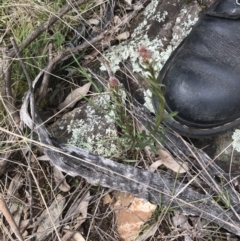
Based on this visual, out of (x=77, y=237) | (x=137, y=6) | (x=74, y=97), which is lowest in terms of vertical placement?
(x=77, y=237)

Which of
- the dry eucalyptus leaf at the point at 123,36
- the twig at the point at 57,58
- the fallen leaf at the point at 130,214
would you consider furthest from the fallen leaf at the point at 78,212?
the dry eucalyptus leaf at the point at 123,36

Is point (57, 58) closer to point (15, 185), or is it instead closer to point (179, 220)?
point (15, 185)

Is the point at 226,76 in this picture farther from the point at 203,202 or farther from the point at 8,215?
the point at 8,215

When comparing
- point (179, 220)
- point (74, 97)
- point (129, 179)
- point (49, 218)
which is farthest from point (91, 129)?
point (179, 220)

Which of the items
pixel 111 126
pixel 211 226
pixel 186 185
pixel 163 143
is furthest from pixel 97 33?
pixel 211 226

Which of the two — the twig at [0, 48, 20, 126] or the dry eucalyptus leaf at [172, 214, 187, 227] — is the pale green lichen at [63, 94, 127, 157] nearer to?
the twig at [0, 48, 20, 126]

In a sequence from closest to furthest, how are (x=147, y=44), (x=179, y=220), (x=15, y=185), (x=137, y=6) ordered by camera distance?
(x=179, y=220) → (x=15, y=185) → (x=147, y=44) → (x=137, y=6)

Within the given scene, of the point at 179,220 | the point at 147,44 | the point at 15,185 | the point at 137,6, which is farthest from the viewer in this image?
the point at 137,6
